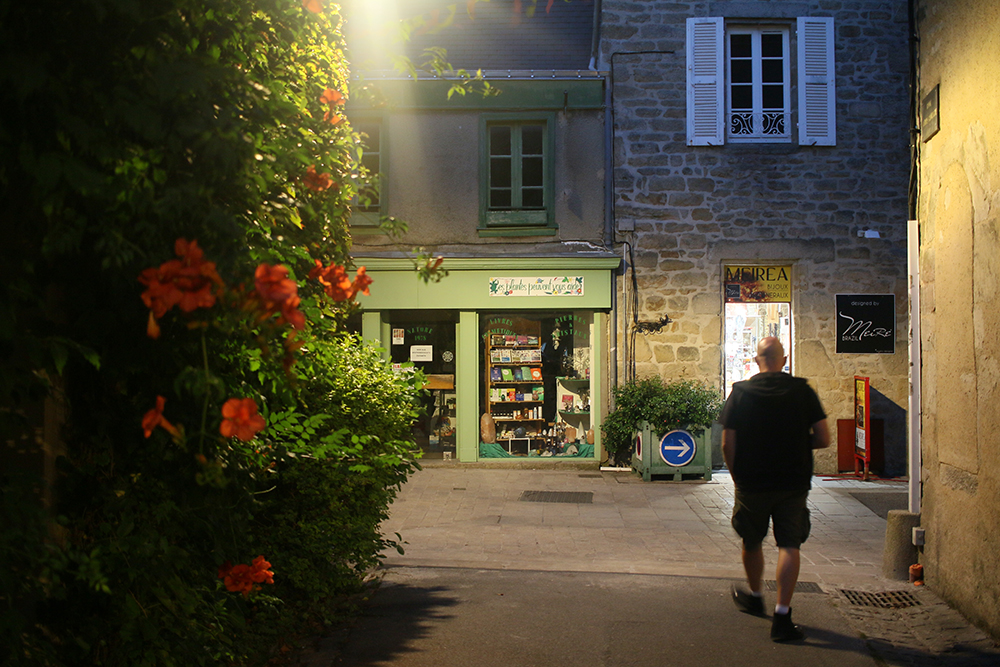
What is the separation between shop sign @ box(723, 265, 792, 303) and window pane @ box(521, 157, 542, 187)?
3.36 m

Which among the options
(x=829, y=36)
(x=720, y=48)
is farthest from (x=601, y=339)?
(x=829, y=36)

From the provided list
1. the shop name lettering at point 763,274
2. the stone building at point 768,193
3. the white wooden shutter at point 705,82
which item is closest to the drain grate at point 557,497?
the stone building at point 768,193

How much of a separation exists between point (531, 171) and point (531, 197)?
1.32 feet

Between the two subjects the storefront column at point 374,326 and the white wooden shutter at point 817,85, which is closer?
the white wooden shutter at point 817,85

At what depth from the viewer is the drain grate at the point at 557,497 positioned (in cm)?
971

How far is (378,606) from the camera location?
5.30 m

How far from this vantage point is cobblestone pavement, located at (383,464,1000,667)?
501cm

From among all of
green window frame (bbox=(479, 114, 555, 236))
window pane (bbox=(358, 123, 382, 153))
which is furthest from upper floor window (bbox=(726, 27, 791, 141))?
window pane (bbox=(358, 123, 382, 153))

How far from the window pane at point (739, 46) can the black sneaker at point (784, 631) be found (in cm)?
979

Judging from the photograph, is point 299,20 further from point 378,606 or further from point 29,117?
point 378,606

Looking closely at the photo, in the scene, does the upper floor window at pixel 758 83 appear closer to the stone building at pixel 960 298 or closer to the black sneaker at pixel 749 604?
the stone building at pixel 960 298

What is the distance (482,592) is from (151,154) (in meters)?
4.25

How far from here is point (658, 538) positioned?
7602 millimetres

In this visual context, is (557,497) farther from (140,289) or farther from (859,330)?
(140,289)
